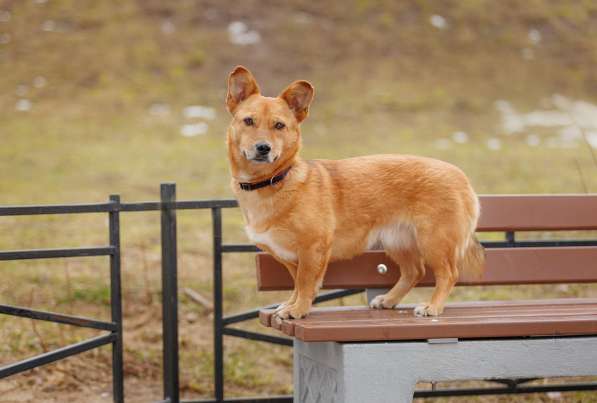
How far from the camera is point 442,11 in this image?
21.5m

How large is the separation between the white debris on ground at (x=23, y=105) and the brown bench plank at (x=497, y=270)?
1350 centimetres

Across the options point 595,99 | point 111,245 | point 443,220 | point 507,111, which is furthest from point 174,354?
point 595,99

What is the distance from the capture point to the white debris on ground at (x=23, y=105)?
16.4m

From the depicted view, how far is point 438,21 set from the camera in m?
21.0

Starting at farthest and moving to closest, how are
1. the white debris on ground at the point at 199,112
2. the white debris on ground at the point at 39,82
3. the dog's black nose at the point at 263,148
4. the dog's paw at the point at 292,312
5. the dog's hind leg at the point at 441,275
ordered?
the white debris on ground at the point at 39,82 → the white debris on ground at the point at 199,112 → the dog's hind leg at the point at 441,275 → the dog's paw at the point at 292,312 → the dog's black nose at the point at 263,148

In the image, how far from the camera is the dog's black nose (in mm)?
3416

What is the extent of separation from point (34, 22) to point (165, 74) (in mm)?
3604

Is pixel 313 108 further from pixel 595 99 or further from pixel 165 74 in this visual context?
pixel 595 99

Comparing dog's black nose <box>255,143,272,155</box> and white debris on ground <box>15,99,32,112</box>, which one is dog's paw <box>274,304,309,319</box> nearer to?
dog's black nose <box>255,143,272,155</box>

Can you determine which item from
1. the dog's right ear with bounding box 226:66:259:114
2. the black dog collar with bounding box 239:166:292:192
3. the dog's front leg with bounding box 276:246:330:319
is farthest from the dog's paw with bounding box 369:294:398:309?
the dog's right ear with bounding box 226:66:259:114

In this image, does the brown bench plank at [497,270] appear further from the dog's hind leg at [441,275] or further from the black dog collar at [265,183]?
the black dog collar at [265,183]

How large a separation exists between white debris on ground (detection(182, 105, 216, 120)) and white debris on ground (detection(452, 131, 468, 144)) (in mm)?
4577

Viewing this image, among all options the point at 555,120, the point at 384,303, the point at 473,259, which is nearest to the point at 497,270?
the point at 473,259

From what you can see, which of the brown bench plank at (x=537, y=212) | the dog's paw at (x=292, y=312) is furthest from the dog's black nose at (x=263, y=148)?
the brown bench plank at (x=537, y=212)
